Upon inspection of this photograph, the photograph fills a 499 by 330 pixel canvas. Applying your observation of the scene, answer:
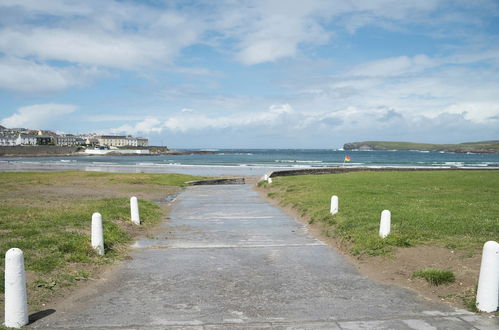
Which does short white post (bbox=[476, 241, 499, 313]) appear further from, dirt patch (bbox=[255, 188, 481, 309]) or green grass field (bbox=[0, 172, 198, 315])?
green grass field (bbox=[0, 172, 198, 315])

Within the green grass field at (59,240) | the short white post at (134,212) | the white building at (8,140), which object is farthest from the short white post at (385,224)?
the white building at (8,140)

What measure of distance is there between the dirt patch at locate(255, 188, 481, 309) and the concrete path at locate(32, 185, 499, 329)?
12.4 inches

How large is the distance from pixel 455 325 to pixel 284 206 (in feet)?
45.3

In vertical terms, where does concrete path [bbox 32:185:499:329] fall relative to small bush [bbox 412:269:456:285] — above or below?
below

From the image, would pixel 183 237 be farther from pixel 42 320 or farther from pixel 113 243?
pixel 42 320

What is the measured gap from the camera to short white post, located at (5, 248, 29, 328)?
17.6ft

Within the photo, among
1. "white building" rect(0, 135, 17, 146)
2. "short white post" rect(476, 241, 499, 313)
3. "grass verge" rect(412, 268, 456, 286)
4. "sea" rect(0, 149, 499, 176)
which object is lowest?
"sea" rect(0, 149, 499, 176)

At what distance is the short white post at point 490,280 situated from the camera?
5766 millimetres

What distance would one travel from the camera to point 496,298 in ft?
19.1

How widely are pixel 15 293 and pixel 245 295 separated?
10.6ft

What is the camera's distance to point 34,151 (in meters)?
147

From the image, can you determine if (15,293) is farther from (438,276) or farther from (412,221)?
(412,221)

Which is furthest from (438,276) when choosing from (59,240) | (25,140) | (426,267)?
(25,140)

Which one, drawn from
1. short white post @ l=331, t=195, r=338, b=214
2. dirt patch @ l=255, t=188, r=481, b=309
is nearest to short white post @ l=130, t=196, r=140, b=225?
short white post @ l=331, t=195, r=338, b=214
